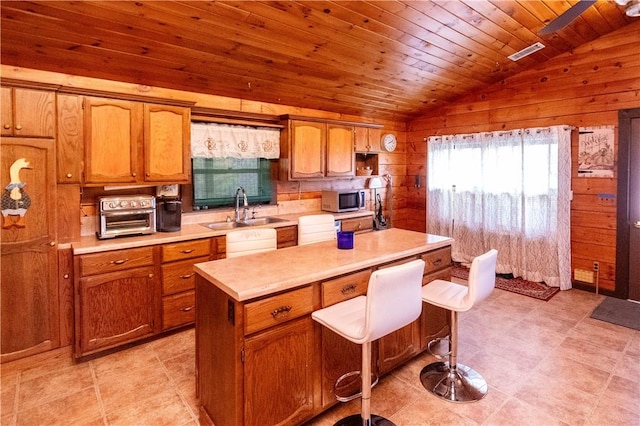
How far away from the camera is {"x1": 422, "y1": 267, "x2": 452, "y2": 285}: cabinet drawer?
2.72 m

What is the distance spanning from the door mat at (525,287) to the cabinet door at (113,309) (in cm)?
383

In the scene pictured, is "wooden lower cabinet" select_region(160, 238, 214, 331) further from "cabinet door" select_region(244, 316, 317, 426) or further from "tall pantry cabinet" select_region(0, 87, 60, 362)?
"cabinet door" select_region(244, 316, 317, 426)

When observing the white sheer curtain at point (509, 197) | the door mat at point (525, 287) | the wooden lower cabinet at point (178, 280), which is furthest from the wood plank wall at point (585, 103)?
the wooden lower cabinet at point (178, 280)

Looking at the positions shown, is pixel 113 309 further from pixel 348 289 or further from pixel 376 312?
pixel 376 312

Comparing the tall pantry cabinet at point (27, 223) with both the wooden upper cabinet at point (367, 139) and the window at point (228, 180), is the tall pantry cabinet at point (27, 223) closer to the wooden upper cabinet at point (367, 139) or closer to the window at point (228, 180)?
the window at point (228, 180)

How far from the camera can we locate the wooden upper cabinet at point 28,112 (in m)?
2.50

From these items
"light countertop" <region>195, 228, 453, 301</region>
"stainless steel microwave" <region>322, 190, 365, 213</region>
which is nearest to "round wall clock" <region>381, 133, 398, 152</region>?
"stainless steel microwave" <region>322, 190, 365, 213</region>

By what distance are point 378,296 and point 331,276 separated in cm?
41

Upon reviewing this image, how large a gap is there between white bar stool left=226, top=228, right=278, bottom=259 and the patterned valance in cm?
153

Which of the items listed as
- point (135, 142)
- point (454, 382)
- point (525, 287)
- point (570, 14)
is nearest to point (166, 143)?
point (135, 142)

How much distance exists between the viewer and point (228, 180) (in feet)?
14.0

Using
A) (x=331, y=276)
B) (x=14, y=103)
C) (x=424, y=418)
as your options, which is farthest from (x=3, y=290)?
Result: (x=424, y=418)

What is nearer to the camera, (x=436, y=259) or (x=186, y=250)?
(x=436, y=259)

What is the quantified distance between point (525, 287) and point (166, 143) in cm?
441
